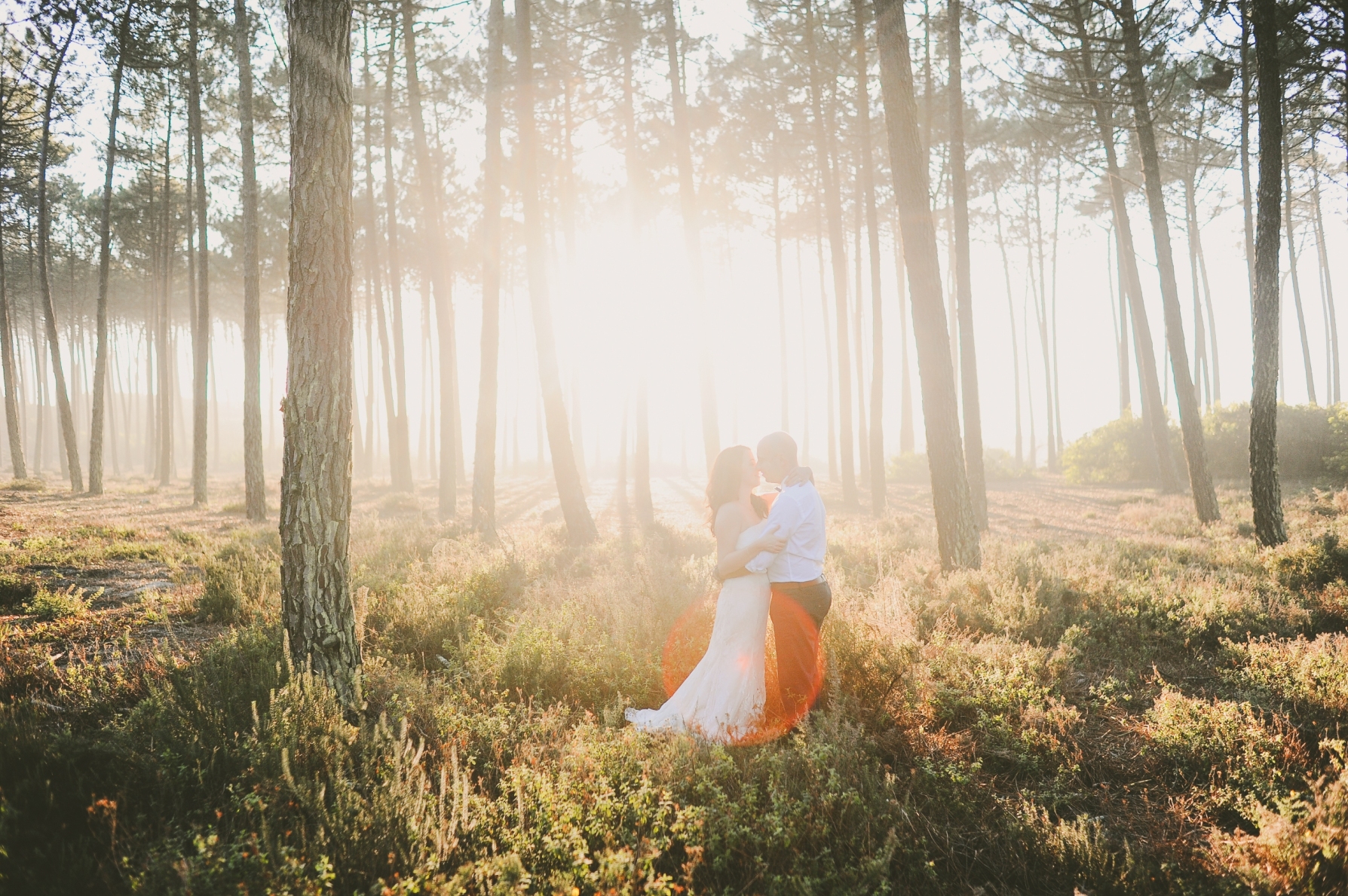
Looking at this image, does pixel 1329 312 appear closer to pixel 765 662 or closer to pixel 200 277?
pixel 765 662

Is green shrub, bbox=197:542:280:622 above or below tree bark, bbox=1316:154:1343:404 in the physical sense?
below

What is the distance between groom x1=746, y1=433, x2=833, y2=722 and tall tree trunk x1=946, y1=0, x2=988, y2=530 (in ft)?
24.4

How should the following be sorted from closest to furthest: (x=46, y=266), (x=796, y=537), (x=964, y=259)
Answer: (x=796, y=537), (x=964, y=259), (x=46, y=266)

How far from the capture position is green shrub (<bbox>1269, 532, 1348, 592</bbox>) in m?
6.70

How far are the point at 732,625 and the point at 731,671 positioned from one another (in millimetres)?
340

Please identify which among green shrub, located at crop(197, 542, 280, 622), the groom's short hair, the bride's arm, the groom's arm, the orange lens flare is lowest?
the orange lens flare

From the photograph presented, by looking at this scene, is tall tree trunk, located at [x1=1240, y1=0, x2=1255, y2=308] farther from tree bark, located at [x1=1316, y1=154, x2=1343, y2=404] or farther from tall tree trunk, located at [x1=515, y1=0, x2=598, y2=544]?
tree bark, located at [x1=1316, y1=154, x2=1343, y2=404]

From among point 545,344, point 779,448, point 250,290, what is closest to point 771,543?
point 779,448

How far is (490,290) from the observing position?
12.7 meters

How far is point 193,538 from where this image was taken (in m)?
9.82

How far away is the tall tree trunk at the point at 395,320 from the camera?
1686 centimetres

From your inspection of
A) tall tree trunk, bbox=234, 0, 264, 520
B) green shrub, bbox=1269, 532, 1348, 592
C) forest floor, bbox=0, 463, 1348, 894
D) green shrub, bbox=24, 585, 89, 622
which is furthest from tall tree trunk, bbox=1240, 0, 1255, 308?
tall tree trunk, bbox=234, 0, 264, 520

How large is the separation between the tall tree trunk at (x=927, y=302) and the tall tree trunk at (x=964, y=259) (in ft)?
11.0

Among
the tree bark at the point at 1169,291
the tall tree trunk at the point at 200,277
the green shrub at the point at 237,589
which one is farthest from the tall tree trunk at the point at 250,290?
the tree bark at the point at 1169,291
